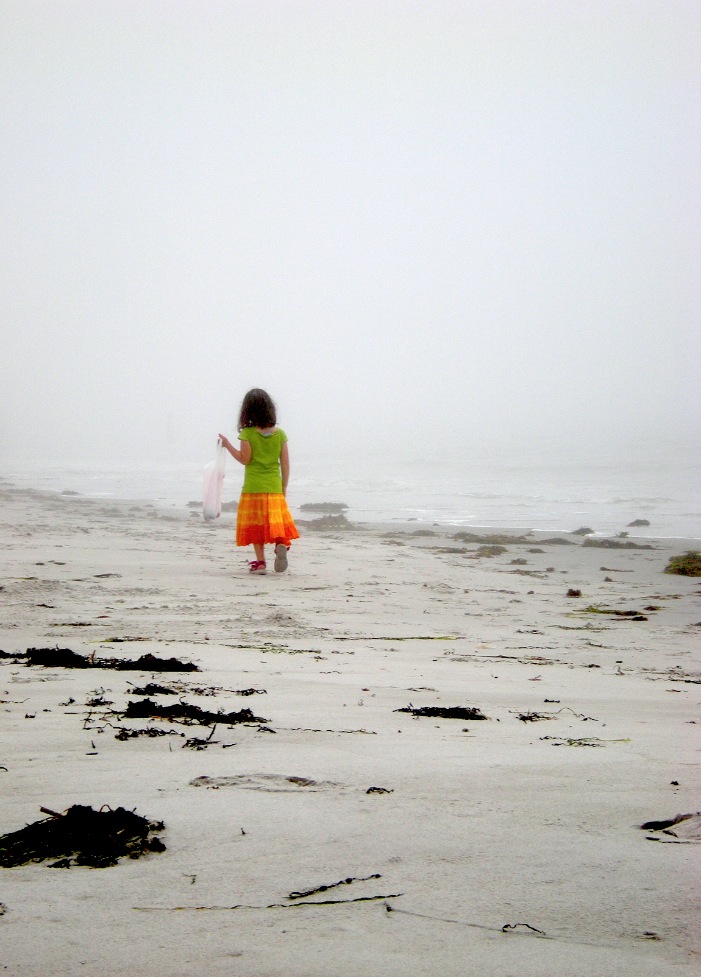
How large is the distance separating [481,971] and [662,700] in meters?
2.22

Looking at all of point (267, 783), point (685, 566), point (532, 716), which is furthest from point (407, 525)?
point (267, 783)

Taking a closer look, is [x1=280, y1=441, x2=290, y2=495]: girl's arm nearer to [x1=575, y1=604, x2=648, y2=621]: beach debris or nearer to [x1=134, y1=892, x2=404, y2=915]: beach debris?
[x1=575, y1=604, x2=648, y2=621]: beach debris

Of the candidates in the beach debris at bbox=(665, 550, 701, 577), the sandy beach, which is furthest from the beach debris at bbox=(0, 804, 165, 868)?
the beach debris at bbox=(665, 550, 701, 577)

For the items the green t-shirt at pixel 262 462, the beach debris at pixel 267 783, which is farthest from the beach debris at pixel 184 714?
the green t-shirt at pixel 262 462

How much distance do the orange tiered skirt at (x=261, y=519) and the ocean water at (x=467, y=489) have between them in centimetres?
631

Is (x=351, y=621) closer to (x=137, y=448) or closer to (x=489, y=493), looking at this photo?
(x=489, y=493)

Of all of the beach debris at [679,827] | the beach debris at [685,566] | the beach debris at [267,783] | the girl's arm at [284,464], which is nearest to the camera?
the beach debris at [679,827]

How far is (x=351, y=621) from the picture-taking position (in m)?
5.13

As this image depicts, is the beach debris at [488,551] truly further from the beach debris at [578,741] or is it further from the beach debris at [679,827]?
the beach debris at [679,827]

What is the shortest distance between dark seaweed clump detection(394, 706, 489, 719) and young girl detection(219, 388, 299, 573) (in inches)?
178

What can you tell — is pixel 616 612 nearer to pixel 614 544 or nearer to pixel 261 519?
pixel 261 519

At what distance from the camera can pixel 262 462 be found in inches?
292

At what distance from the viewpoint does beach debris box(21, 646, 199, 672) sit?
3.33m

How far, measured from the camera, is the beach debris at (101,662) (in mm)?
3328
